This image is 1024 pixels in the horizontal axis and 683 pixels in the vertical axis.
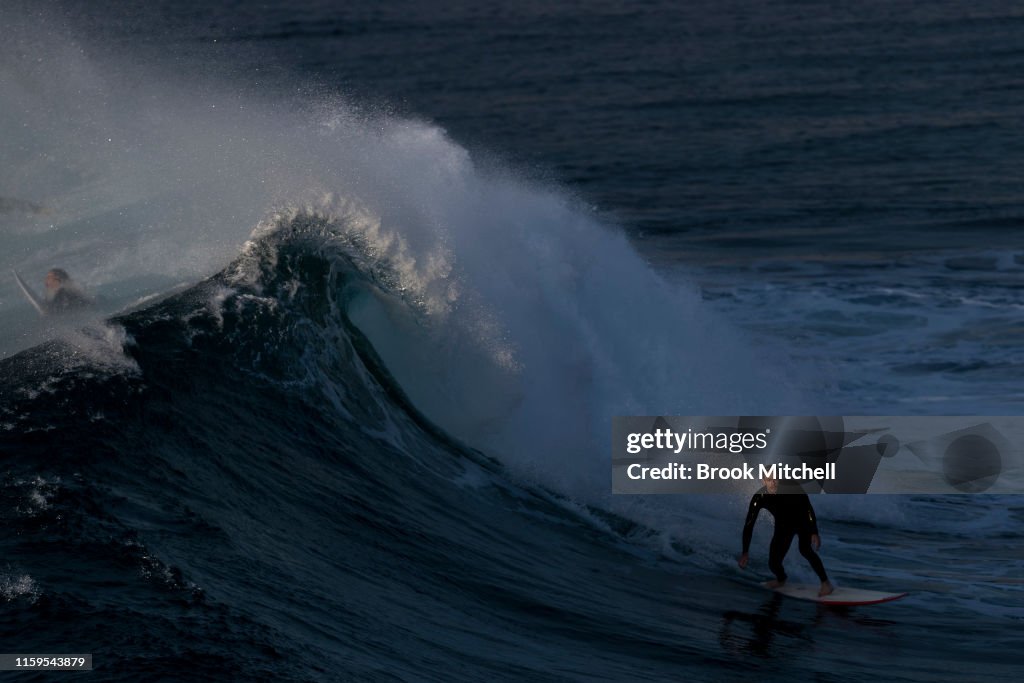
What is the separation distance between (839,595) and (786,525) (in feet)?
2.33

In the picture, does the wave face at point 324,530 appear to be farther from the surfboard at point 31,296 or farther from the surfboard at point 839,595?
the surfboard at point 31,296

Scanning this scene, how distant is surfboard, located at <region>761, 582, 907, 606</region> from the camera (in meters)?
10.4

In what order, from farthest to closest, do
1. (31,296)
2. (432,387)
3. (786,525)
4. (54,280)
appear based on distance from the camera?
(432,387), (31,296), (54,280), (786,525)

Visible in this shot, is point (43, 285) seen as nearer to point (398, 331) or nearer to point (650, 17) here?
point (398, 331)

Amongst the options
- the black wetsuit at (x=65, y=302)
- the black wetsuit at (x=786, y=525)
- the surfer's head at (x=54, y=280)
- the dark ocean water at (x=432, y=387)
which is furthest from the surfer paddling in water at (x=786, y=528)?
the surfer's head at (x=54, y=280)

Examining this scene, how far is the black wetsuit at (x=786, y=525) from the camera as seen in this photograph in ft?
34.9

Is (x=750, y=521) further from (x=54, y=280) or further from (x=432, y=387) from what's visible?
(x=54, y=280)

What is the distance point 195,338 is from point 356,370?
5.99 ft

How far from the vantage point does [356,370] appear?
43.3ft

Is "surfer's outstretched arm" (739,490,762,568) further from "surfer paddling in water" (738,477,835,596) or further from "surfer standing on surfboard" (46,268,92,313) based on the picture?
"surfer standing on surfboard" (46,268,92,313)

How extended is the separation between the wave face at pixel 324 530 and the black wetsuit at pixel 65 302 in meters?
1.14

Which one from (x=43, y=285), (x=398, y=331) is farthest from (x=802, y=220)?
(x=43, y=285)

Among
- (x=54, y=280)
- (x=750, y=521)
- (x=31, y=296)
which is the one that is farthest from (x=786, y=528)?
(x=31, y=296)

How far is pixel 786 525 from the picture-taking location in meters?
10.7
